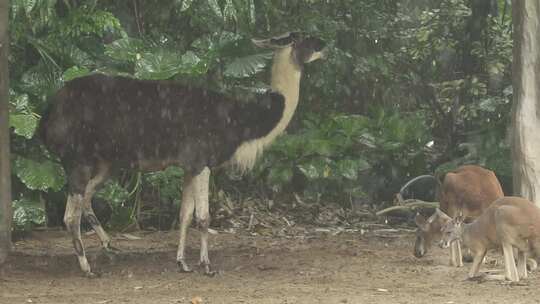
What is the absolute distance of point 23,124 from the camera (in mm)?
10609

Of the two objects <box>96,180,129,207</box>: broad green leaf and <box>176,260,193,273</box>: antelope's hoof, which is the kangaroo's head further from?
<box>96,180,129,207</box>: broad green leaf

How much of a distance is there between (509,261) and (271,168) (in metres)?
4.39

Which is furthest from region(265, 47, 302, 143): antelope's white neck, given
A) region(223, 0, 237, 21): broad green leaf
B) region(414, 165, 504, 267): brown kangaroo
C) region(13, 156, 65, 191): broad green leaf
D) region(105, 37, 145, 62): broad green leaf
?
region(13, 156, 65, 191): broad green leaf

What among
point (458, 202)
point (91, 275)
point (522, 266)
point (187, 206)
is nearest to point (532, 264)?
point (522, 266)

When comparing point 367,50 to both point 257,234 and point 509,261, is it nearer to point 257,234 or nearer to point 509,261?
point 257,234

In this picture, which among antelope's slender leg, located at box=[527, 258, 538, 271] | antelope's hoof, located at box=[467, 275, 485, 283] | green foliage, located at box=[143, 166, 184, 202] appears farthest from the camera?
green foliage, located at box=[143, 166, 184, 202]

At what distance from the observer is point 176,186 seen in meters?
12.1

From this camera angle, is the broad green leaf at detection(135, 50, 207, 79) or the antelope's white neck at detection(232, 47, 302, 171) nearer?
the antelope's white neck at detection(232, 47, 302, 171)

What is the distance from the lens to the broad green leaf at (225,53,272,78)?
461 inches

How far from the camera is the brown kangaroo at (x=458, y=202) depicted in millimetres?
9820

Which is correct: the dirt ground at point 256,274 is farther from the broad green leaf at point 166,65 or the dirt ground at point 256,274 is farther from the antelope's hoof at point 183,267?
the broad green leaf at point 166,65

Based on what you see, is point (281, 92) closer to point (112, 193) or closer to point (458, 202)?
point (458, 202)

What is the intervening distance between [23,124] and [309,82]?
412 cm

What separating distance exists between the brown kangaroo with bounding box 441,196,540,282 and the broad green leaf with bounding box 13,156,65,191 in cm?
426
